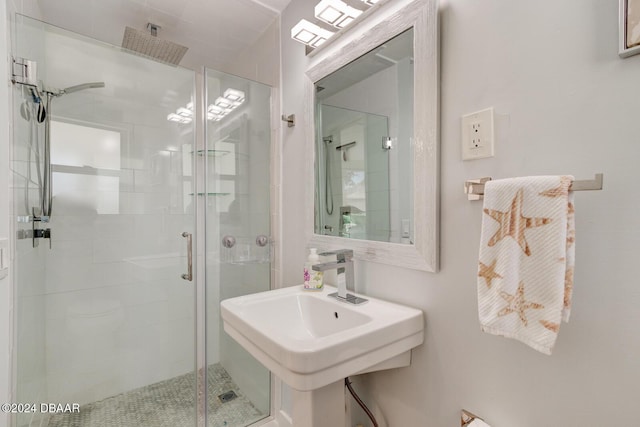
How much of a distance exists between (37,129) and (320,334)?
166 cm

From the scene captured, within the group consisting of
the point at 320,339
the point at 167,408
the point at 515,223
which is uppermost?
the point at 515,223

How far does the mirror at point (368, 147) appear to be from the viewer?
1062 mm

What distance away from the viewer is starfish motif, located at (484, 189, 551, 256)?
0.68 metres

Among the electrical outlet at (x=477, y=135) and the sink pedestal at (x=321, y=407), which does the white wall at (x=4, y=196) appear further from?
the electrical outlet at (x=477, y=135)

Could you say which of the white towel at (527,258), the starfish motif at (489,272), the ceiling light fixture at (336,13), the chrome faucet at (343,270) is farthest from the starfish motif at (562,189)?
the ceiling light fixture at (336,13)

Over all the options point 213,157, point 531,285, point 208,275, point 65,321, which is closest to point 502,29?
point 531,285

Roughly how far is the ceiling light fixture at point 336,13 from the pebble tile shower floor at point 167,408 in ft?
6.34

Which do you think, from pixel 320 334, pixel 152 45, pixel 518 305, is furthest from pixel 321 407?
pixel 152 45

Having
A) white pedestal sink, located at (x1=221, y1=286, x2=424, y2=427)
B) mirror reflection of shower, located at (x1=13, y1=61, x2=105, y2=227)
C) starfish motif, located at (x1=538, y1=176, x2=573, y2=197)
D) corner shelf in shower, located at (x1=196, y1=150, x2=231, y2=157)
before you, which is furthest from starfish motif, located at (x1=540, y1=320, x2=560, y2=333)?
mirror reflection of shower, located at (x1=13, y1=61, x2=105, y2=227)

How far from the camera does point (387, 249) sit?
111 centimetres

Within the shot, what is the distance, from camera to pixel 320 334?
1.19 metres

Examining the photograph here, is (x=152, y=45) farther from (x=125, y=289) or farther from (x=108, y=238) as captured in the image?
(x=125, y=289)

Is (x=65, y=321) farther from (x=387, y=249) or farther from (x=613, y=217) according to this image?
(x=613, y=217)

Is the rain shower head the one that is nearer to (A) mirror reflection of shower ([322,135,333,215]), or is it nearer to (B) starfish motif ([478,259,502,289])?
(A) mirror reflection of shower ([322,135,333,215])
